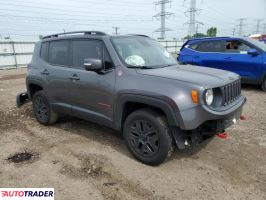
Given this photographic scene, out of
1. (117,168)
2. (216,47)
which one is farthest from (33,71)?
(216,47)

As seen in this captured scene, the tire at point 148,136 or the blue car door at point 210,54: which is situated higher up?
the blue car door at point 210,54

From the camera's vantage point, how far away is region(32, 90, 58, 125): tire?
18.7ft

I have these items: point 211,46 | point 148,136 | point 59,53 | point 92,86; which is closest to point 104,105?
point 92,86

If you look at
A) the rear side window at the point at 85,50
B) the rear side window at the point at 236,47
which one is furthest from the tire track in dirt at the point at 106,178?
the rear side window at the point at 236,47

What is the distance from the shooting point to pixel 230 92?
3.99 m

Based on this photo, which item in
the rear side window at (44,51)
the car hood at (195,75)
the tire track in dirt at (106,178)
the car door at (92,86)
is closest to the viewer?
the tire track in dirt at (106,178)

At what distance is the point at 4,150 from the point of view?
4.75m

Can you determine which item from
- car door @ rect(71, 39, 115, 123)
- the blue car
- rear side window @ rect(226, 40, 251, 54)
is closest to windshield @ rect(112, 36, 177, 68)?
car door @ rect(71, 39, 115, 123)

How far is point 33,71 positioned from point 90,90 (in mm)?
2032

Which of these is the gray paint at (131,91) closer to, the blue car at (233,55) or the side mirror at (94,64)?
the side mirror at (94,64)

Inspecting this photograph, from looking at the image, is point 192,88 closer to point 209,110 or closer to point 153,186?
point 209,110

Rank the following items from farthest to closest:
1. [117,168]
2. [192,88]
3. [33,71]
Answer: [33,71]
[117,168]
[192,88]

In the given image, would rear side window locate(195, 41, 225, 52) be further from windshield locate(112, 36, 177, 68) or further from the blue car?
windshield locate(112, 36, 177, 68)
